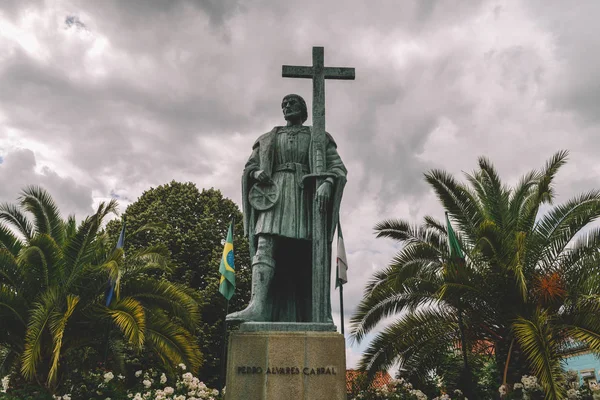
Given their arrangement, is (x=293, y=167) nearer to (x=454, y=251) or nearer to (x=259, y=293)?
(x=259, y=293)

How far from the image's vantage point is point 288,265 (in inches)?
235

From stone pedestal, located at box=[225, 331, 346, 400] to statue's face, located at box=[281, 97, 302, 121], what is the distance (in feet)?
8.38

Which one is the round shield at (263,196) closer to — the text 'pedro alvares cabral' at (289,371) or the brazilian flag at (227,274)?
the text 'pedro alvares cabral' at (289,371)

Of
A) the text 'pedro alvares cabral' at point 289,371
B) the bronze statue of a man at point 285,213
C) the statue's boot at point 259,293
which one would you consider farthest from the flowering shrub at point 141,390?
the text 'pedro alvares cabral' at point 289,371

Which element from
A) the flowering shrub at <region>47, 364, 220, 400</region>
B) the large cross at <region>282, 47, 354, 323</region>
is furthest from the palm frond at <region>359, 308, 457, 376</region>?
the large cross at <region>282, 47, 354, 323</region>

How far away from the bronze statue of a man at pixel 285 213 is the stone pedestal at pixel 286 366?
61cm

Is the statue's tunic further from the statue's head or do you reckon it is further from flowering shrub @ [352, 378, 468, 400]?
flowering shrub @ [352, 378, 468, 400]

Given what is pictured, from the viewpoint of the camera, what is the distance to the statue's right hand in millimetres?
5922

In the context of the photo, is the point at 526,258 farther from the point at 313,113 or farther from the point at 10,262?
the point at 10,262

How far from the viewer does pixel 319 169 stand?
19.2 ft

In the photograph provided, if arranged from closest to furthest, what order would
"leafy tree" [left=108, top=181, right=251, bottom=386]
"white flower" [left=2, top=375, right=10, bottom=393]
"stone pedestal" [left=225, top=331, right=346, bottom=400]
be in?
"stone pedestal" [left=225, top=331, right=346, bottom=400] → "white flower" [left=2, top=375, right=10, bottom=393] → "leafy tree" [left=108, top=181, right=251, bottom=386]

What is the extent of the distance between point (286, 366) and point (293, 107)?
9.65 ft

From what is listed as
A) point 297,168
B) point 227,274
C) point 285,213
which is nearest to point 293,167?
point 297,168

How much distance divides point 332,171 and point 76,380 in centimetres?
959
